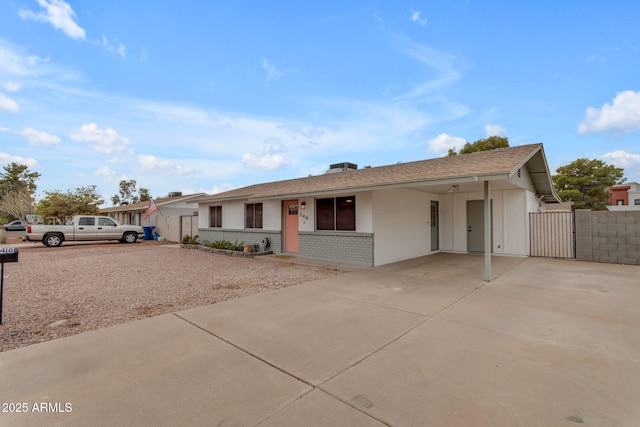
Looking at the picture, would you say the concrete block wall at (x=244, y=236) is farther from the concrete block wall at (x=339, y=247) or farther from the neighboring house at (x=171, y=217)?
the neighboring house at (x=171, y=217)

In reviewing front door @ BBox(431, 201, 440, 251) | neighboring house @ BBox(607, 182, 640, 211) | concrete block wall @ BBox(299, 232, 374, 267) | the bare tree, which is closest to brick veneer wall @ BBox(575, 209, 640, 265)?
front door @ BBox(431, 201, 440, 251)

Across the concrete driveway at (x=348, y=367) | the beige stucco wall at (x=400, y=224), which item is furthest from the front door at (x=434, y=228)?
the concrete driveway at (x=348, y=367)

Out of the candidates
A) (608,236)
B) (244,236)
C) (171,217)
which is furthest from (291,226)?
(171,217)

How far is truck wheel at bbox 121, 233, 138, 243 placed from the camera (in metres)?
18.1

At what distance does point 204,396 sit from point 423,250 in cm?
1026

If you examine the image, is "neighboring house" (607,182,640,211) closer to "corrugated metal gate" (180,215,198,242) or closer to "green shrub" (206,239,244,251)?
"green shrub" (206,239,244,251)

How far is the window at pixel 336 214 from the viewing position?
9484mm

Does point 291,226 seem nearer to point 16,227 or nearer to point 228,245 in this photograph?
point 228,245

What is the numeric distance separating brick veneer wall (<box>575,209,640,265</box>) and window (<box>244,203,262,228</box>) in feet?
38.7

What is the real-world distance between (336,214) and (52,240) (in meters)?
16.7

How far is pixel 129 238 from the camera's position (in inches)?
722

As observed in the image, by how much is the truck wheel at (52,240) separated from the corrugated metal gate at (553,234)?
76.8 ft

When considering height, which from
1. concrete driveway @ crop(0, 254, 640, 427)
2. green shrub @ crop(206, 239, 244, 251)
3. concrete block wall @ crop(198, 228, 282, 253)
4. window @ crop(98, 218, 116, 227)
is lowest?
concrete driveway @ crop(0, 254, 640, 427)

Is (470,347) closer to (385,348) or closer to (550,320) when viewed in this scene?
(385,348)
